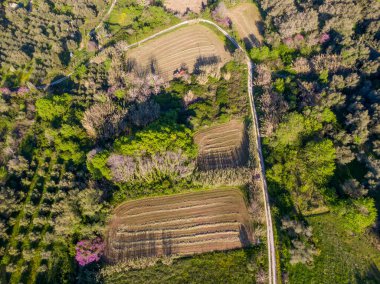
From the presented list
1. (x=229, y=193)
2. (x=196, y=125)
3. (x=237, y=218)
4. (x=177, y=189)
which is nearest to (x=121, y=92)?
(x=196, y=125)

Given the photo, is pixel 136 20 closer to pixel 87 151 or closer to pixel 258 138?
pixel 87 151

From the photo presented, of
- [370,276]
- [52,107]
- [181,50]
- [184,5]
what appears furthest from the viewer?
[184,5]

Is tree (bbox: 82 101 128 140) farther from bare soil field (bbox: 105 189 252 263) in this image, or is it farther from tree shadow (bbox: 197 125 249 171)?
tree shadow (bbox: 197 125 249 171)

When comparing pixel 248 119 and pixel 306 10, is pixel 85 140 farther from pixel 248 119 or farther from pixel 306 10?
pixel 306 10

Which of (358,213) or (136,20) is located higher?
(136,20)

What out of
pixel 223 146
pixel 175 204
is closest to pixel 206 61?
pixel 223 146

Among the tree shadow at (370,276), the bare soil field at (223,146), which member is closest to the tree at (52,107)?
the bare soil field at (223,146)

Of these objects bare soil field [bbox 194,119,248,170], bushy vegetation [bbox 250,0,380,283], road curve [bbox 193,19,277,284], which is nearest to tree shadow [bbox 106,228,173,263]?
bare soil field [bbox 194,119,248,170]
